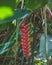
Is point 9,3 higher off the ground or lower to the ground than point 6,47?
higher

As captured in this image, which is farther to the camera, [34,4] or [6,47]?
[6,47]

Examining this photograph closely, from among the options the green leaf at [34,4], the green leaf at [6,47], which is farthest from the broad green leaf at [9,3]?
the green leaf at [6,47]

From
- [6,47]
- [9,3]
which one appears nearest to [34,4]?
[9,3]

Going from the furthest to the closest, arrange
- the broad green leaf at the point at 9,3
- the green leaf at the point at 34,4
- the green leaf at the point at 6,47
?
the green leaf at the point at 6,47, the green leaf at the point at 34,4, the broad green leaf at the point at 9,3

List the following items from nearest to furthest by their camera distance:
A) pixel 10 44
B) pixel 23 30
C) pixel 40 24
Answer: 1. pixel 23 30
2. pixel 10 44
3. pixel 40 24

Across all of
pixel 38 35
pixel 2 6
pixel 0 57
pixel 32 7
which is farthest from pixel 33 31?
pixel 2 6

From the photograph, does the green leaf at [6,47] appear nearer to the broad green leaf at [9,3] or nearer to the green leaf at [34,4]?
the green leaf at [34,4]

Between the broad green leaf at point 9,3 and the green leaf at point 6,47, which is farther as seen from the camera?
the green leaf at point 6,47

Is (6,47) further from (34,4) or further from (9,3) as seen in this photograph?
(9,3)

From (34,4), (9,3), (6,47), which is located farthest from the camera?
(6,47)

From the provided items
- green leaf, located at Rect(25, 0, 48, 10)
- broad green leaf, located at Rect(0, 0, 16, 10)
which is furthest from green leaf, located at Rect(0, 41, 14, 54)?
broad green leaf, located at Rect(0, 0, 16, 10)

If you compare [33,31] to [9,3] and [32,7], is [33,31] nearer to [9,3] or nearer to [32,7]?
[32,7]
